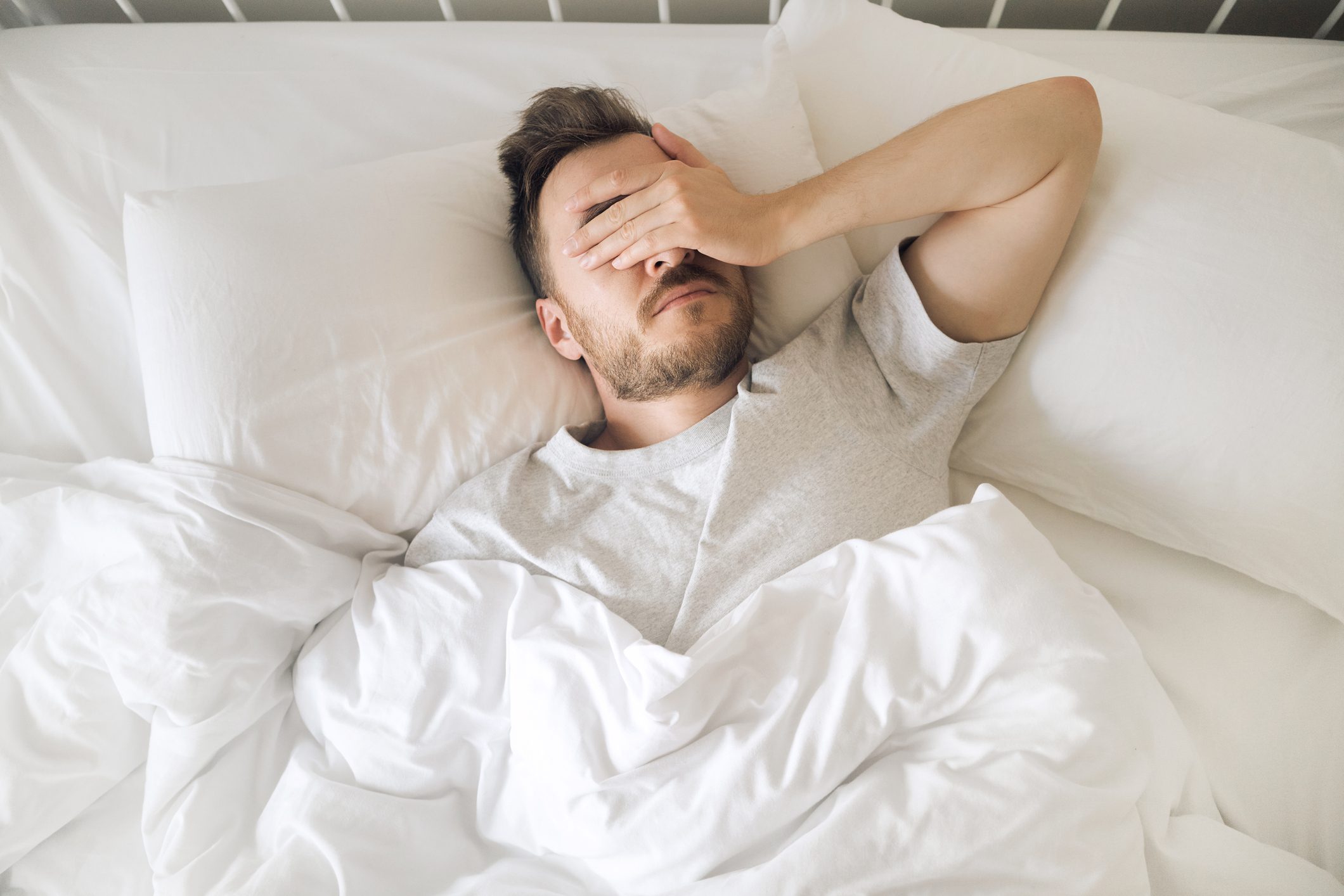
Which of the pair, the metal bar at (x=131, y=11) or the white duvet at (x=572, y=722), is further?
the metal bar at (x=131, y=11)

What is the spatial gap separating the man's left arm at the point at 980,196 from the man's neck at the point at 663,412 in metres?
0.26

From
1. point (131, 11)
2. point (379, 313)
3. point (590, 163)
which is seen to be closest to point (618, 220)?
point (590, 163)

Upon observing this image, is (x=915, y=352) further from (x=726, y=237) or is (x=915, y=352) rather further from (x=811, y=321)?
(x=726, y=237)

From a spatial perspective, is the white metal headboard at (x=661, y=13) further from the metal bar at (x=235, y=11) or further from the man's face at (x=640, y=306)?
the man's face at (x=640, y=306)

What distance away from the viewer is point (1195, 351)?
1078 millimetres

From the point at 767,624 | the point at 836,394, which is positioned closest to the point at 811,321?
the point at 836,394

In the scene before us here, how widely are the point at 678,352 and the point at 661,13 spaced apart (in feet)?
2.87

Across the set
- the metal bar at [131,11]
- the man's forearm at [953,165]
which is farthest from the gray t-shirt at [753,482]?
the metal bar at [131,11]

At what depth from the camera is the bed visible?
3.42 feet

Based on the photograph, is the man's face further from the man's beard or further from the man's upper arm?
the man's upper arm

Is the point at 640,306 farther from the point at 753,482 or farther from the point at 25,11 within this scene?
the point at 25,11

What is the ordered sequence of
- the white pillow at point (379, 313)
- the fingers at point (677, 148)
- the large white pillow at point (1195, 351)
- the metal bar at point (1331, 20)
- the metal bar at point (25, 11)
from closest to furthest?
the large white pillow at point (1195, 351), the white pillow at point (379, 313), the fingers at point (677, 148), the metal bar at point (1331, 20), the metal bar at point (25, 11)

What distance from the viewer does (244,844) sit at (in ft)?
3.23

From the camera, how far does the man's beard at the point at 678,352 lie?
1.18 metres
